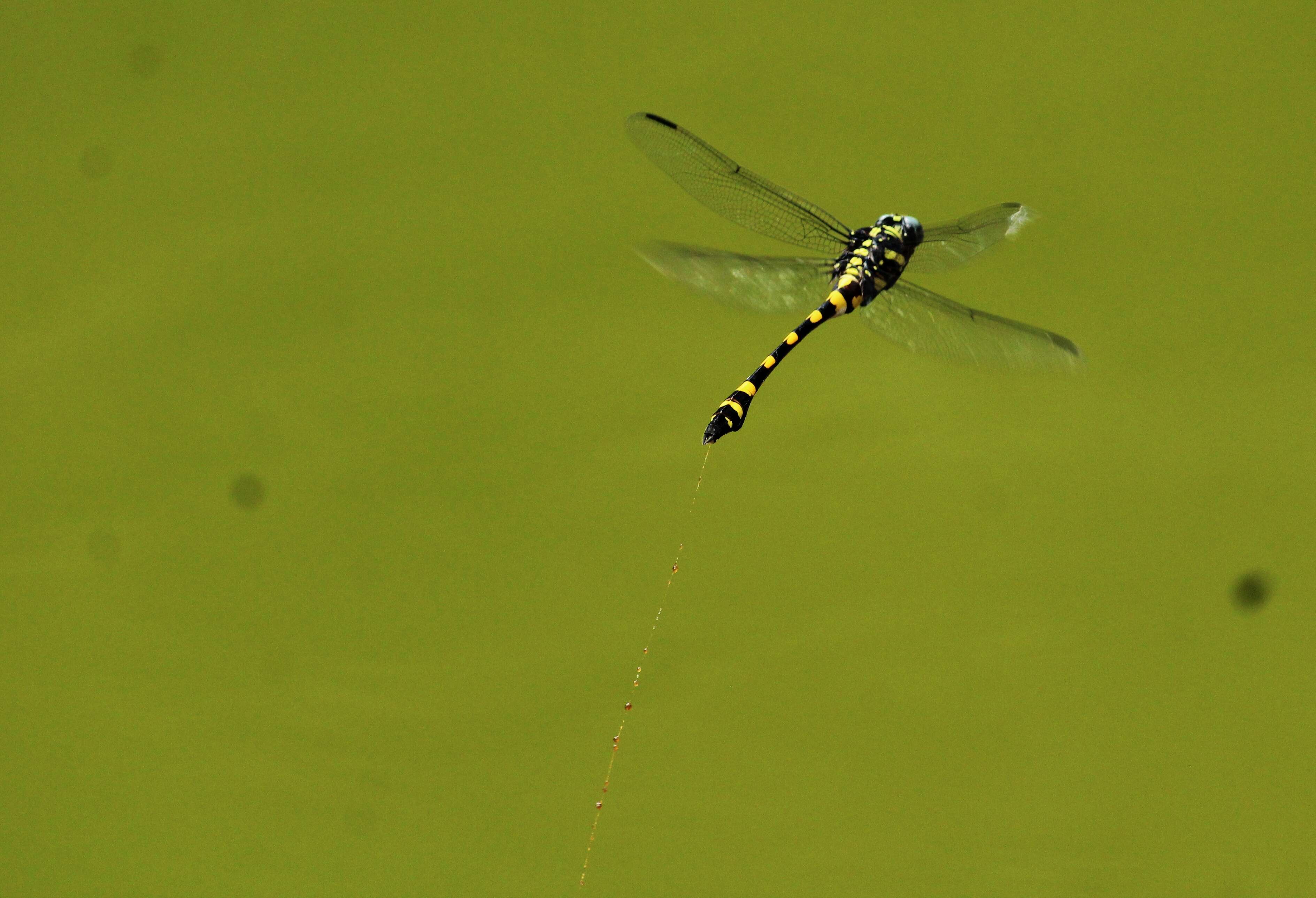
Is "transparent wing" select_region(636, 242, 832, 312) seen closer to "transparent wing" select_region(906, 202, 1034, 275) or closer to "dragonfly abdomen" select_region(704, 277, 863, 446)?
"dragonfly abdomen" select_region(704, 277, 863, 446)

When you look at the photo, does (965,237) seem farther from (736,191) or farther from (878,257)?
(736,191)

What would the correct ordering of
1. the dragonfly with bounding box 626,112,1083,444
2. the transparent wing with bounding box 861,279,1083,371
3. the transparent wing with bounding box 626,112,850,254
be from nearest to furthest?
the transparent wing with bounding box 861,279,1083,371 < the dragonfly with bounding box 626,112,1083,444 < the transparent wing with bounding box 626,112,850,254

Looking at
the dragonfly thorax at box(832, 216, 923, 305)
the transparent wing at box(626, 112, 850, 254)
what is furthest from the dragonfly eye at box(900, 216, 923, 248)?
the transparent wing at box(626, 112, 850, 254)

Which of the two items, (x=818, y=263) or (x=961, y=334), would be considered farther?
(x=818, y=263)

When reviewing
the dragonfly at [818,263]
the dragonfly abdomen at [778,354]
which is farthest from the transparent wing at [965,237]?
the dragonfly abdomen at [778,354]

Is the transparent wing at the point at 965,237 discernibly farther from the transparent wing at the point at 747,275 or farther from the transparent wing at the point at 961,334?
the transparent wing at the point at 747,275

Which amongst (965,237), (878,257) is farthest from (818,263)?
(965,237)

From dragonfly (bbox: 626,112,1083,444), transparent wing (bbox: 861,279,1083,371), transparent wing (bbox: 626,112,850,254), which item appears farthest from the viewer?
transparent wing (bbox: 626,112,850,254)
